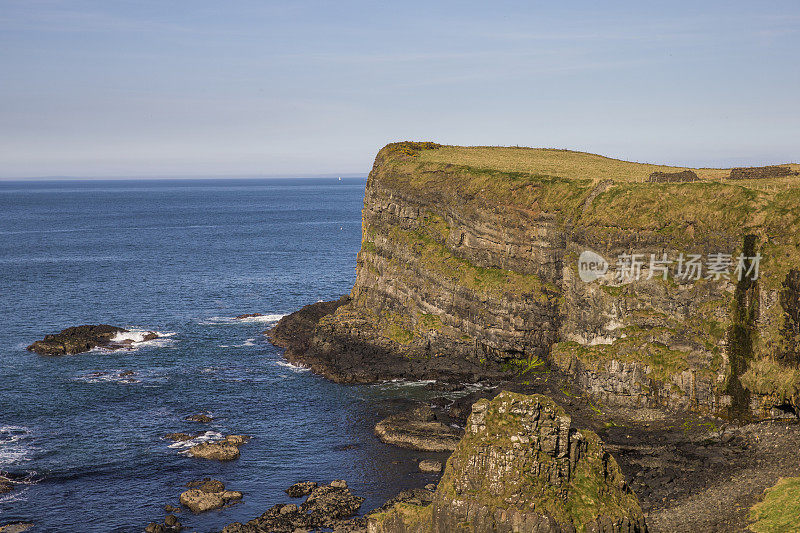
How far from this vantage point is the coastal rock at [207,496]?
49656 millimetres

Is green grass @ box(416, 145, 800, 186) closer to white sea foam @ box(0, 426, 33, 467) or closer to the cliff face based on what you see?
the cliff face

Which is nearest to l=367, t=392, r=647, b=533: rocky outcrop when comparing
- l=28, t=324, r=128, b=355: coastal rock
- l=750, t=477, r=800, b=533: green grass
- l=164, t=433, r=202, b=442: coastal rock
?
l=750, t=477, r=800, b=533: green grass

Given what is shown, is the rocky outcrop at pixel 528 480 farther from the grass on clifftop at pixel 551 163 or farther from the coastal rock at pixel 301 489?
the grass on clifftop at pixel 551 163

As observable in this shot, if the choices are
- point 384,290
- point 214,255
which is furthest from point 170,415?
point 214,255

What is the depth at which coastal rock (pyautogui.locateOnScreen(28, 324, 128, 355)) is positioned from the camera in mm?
87562

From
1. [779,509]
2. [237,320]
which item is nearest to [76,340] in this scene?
[237,320]

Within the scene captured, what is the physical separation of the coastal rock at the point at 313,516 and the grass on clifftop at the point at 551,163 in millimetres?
45143

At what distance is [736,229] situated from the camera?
198ft

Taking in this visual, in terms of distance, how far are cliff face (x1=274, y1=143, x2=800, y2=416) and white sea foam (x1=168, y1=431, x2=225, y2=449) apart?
56.7ft

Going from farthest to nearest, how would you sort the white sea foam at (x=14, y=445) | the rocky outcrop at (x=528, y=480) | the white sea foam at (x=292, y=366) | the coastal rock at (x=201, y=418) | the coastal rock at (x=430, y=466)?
the white sea foam at (x=292, y=366), the coastal rock at (x=201, y=418), the white sea foam at (x=14, y=445), the coastal rock at (x=430, y=466), the rocky outcrop at (x=528, y=480)

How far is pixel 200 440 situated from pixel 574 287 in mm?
36106

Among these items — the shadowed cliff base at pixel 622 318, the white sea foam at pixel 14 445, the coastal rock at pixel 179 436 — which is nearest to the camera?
the shadowed cliff base at pixel 622 318

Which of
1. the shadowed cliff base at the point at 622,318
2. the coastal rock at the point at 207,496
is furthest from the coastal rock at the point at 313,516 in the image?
the shadowed cliff base at the point at 622,318

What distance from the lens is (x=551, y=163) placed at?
9700 cm
